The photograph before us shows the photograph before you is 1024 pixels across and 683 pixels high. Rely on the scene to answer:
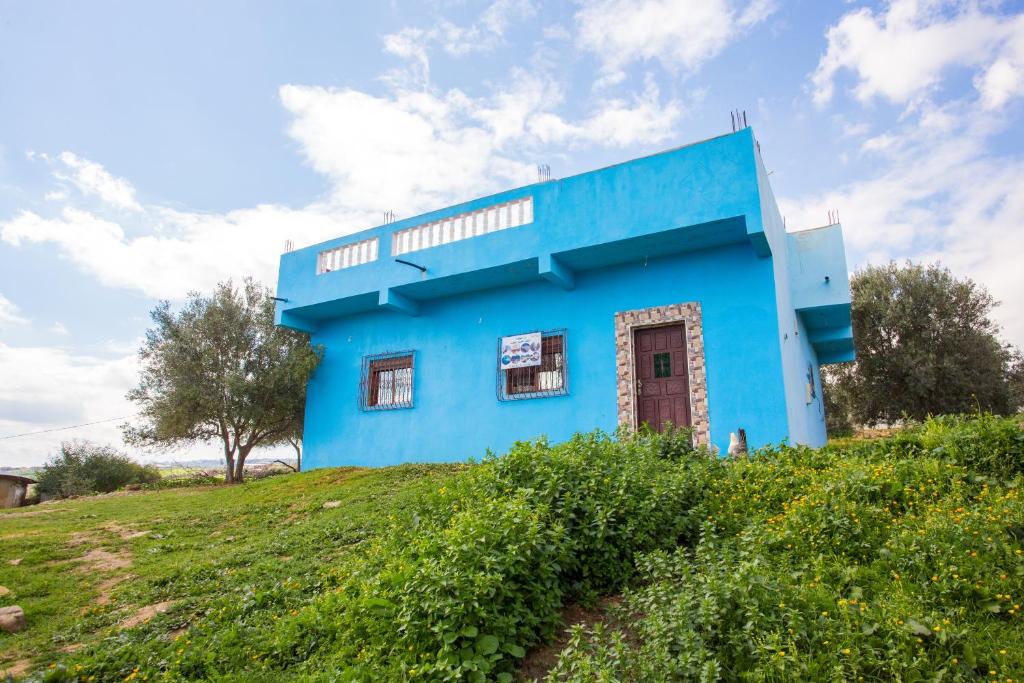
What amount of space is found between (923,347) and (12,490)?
24.3 m

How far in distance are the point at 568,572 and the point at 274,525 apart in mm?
4592

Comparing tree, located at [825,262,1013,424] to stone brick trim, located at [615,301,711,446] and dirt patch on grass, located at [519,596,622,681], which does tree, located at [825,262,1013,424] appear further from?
dirt patch on grass, located at [519,596,622,681]

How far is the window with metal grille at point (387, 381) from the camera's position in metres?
12.3

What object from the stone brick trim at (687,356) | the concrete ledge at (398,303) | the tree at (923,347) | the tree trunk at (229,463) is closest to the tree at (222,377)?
the tree trunk at (229,463)

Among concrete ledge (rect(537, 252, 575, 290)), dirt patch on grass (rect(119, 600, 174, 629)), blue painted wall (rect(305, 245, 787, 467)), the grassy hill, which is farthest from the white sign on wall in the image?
dirt patch on grass (rect(119, 600, 174, 629))

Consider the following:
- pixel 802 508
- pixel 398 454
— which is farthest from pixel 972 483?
pixel 398 454

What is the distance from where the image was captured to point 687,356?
31.3 ft

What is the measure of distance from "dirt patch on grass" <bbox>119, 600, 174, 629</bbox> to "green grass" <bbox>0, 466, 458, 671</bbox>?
0.06 metres

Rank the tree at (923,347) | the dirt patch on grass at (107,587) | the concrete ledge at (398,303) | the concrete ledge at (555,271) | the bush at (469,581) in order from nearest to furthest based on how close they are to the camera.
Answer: the bush at (469,581) → the dirt patch on grass at (107,587) → the concrete ledge at (555,271) → the concrete ledge at (398,303) → the tree at (923,347)

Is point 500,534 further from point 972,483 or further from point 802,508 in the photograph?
point 972,483

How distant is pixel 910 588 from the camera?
335 centimetres

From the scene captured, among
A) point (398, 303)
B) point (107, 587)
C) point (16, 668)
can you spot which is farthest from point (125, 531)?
point (398, 303)

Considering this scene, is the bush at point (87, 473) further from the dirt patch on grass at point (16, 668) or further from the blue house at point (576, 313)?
the dirt patch on grass at point (16, 668)

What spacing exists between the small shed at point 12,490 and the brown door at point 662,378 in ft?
46.2
